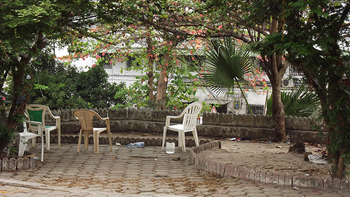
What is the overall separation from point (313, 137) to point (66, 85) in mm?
7078

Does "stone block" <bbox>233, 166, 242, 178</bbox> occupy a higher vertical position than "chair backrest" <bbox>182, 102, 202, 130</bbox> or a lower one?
lower

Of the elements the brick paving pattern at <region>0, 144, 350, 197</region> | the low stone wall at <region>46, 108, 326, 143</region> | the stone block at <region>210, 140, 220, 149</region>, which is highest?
the low stone wall at <region>46, 108, 326, 143</region>

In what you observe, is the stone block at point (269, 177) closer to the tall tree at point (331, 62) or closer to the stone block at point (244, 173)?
the stone block at point (244, 173)

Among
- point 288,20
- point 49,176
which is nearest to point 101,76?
point 49,176

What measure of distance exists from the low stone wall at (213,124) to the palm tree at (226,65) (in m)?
0.98

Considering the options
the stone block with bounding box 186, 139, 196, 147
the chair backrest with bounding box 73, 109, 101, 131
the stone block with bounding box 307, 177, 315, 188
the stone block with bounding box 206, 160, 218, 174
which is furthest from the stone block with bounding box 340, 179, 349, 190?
the chair backrest with bounding box 73, 109, 101, 131

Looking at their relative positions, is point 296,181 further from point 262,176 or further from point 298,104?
point 298,104

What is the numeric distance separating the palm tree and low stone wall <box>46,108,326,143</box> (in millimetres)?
976

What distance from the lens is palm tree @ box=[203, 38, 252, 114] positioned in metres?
9.51

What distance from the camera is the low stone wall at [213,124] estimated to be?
9.81m

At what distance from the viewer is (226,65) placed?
31.8 ft

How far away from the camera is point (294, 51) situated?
4.96 meters

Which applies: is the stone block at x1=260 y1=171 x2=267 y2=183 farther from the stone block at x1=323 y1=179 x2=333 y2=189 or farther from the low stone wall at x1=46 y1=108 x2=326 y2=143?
the low stone wall at x1=46 y1=108 x2=326 y2=143

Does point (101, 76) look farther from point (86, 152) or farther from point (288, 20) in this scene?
point (288, 20)
